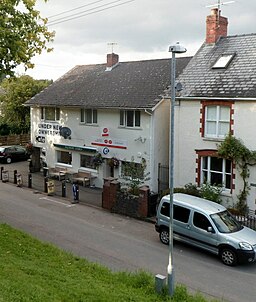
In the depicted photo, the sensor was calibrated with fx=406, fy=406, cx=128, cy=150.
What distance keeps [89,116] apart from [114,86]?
8.53 ft

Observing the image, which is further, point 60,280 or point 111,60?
point 111,60

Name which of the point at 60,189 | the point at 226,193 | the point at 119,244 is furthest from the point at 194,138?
the point at 60,189

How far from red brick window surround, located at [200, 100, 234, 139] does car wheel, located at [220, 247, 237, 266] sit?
22.4 ft

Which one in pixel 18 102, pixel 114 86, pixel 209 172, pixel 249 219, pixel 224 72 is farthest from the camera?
pixel 18 102

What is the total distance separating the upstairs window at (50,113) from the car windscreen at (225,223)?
56.9ft

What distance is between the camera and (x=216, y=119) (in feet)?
65.5

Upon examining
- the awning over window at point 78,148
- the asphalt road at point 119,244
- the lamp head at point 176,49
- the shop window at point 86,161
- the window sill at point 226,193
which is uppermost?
the lamp head at point 176,49

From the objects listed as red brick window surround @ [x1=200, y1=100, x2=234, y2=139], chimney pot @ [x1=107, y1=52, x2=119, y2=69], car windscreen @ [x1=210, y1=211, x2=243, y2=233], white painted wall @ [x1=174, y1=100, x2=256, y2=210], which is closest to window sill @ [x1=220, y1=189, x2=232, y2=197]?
white painted wall @ [x1=174, y1=100, x2=256, y2=210]

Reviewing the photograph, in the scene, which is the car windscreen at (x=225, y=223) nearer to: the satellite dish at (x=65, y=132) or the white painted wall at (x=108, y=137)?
the white painted wall at (x=108, y=137)

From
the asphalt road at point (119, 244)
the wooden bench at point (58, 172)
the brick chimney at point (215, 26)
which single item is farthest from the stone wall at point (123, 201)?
the brick chimney at point (215, 26)

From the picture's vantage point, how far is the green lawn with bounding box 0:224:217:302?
8.53 meters

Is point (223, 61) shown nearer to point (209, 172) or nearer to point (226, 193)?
point (209, 172)

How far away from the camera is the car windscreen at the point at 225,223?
1462 cm

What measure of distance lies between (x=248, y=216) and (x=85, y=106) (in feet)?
42.5
